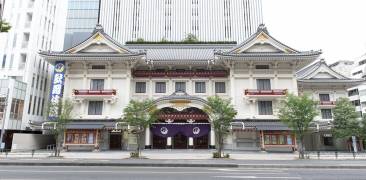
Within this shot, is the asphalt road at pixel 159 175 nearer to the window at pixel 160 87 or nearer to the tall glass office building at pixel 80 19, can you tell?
the window at pixel 160 87

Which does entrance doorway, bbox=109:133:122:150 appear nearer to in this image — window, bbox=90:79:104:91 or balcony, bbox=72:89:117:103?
balcony, bbox=72:89:117:103

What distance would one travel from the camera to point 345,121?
29.5m

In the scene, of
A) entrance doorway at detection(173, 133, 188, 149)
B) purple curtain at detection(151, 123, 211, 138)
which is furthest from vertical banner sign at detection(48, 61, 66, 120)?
entrance doorway at detection(173, 133, 188, 149)

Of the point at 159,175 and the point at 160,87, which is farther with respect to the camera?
the point at 160,87

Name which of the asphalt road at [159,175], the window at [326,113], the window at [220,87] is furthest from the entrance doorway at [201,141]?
the asphalt road at [159,175]

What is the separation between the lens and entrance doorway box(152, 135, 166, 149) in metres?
32.6

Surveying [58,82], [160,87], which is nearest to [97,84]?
[58,82]

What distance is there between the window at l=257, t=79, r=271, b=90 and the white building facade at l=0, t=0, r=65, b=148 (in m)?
31.0

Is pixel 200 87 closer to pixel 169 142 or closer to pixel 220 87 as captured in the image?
pixel 220 87

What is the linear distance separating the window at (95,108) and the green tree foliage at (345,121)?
29.7m

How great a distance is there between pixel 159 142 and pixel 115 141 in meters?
5.86

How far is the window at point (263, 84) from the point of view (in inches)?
1258

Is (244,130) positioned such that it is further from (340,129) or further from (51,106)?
(51,106)

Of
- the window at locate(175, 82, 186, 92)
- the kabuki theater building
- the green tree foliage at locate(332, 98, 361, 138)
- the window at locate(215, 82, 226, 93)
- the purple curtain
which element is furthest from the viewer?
the window at locate(175, 82, 186, 92)
